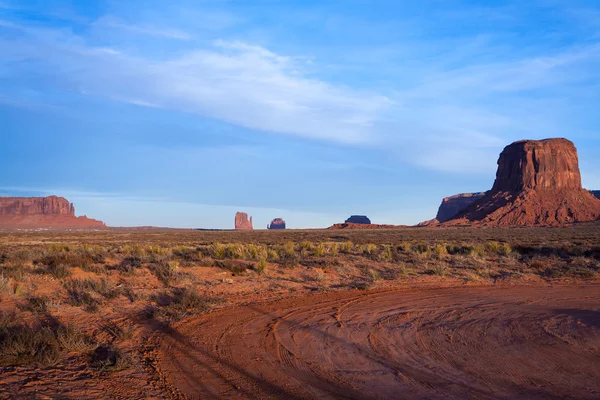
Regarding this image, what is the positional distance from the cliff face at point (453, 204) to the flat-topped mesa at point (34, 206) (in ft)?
515

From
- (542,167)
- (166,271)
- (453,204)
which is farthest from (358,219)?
(166,271)

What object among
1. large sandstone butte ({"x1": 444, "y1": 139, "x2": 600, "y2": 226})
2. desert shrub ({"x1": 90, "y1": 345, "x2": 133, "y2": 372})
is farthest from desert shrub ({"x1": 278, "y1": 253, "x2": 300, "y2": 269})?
large sandstone butte ({"x1": 444, "y1": 139, "x2": 600, "y2": 226})

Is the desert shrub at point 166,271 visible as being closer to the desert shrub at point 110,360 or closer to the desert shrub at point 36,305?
the desert shrub at point 36,305

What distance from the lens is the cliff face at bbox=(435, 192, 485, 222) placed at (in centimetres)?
18200

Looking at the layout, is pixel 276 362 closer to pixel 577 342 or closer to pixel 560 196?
pixel 577 342

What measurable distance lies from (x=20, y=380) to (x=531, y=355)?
25.2 ft

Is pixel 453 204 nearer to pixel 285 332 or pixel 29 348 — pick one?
pixel 285 332

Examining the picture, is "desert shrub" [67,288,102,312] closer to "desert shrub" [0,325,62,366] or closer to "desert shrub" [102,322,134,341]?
"desert shrub" [102,322,134,341]

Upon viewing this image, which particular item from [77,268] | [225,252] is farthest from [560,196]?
[77,268]

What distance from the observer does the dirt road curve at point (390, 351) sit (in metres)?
6.16

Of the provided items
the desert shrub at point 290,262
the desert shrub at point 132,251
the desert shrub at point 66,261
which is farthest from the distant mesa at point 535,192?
the desert shrub at point 66,261

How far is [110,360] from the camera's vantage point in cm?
698

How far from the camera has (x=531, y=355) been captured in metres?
7.66

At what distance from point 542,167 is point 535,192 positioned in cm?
827
